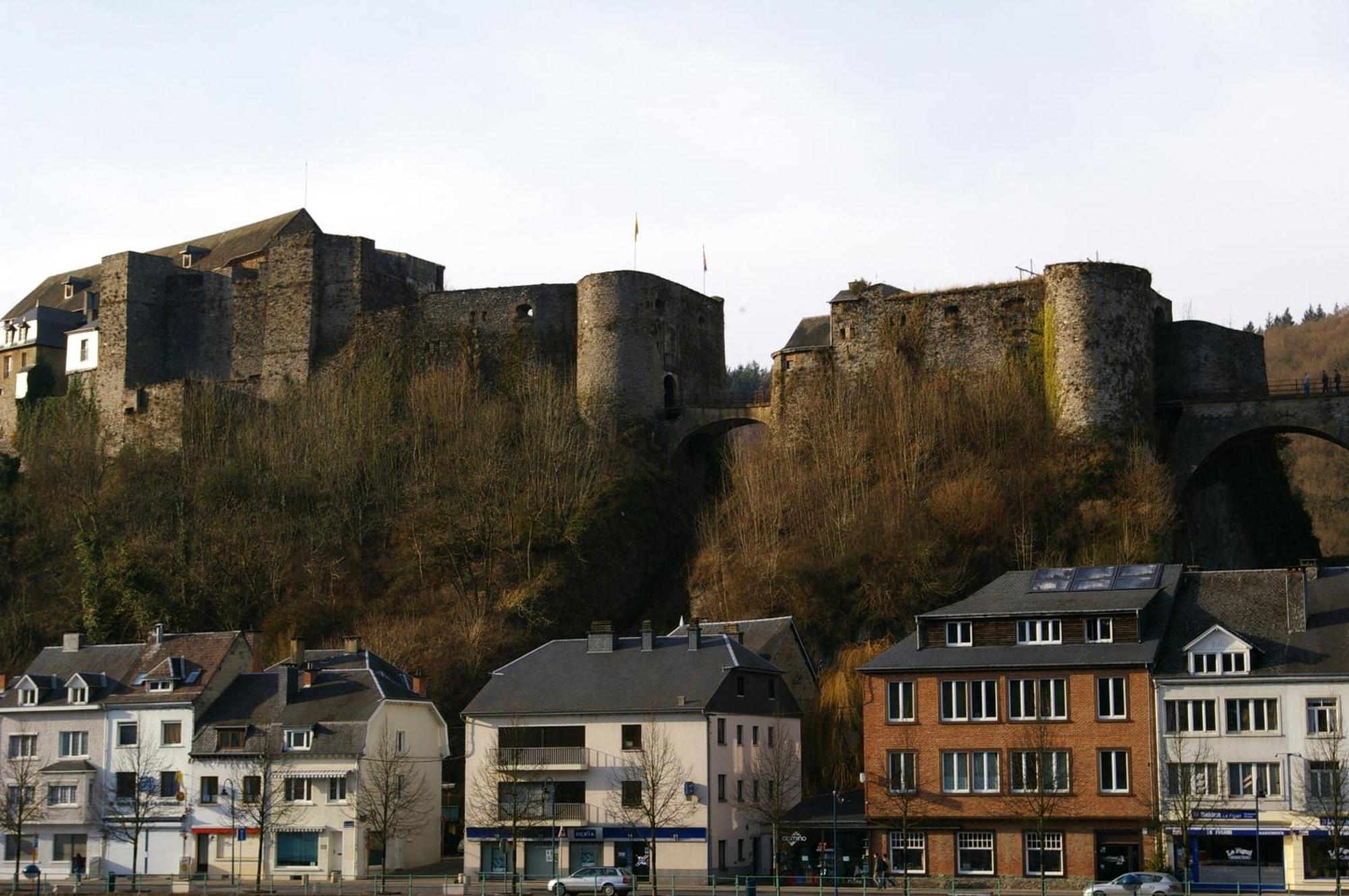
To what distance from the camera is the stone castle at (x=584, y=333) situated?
62.8m

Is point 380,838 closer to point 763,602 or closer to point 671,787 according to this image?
point 671,787

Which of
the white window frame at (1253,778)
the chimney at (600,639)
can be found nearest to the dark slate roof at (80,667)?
the chimney at (600,639)

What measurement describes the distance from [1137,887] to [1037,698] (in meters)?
7.32

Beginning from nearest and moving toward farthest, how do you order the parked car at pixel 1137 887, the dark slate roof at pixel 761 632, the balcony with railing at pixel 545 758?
the parked car at pixel 1137 887 < the balcony with railing at pixel 545 758 < the dark slate roof at pixel 761 632

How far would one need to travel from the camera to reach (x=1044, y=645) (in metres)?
44.9

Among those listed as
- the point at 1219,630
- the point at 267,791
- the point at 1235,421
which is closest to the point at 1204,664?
the point at 1219,630

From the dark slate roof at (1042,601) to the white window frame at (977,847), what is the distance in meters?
5.13

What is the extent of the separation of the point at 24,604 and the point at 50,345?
1883cm

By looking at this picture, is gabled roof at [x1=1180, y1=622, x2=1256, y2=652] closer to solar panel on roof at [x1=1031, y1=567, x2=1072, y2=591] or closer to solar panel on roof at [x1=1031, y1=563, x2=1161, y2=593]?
solar panel on roof at [x1=1031, y1=563, x2=1161, y2=593]

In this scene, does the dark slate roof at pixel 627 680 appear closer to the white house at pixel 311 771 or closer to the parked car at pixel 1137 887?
the white house at pixel 311 771

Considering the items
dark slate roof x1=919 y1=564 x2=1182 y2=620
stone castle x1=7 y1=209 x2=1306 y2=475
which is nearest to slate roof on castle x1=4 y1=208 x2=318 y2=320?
stone castle x1=7 y1=209 x2=1306 y2=475

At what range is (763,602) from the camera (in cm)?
5897

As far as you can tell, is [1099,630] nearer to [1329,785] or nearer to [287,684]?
[1329,785]

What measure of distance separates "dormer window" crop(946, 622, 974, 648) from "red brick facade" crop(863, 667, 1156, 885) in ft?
3.40
